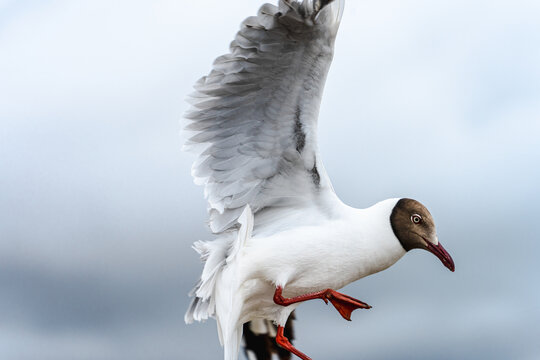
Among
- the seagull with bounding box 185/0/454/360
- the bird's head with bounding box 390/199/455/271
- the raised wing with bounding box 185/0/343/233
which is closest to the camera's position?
the raised wing with bounding box 185/0/343/233

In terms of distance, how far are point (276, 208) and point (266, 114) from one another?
39.2 inches

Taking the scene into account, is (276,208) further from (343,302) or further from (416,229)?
(416,229)

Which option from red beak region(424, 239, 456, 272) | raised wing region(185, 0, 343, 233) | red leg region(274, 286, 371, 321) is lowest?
red leg region(274, 286, 371, 321)

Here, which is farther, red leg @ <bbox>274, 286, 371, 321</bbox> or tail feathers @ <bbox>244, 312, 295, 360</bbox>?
tail feathers @ <bbox>244, 312, 295, 360</bbox>

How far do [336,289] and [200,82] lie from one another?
92.6 inches

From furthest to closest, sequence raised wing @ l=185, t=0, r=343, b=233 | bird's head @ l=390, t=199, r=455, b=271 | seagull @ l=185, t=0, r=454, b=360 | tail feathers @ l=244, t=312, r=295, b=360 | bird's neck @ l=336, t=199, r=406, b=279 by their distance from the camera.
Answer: tail feathers @ l=244, t=312, r=295, b=360 < bird's head @ l=390, t=199, r=455, b=271 < bird's neck @ l=336, t=199, r=406, b=279 < seagull @ l=185, t=0, r=454, b=360 < raised wing @ l=185, t=0, r=343, b=233

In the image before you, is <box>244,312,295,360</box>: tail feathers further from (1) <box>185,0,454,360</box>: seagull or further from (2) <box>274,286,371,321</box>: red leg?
(2) <box>274,286,371,321</box>: red leg

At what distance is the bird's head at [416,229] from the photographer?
7.11 metres

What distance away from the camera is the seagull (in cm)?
671

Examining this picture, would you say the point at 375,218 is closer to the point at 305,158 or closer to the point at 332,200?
the point at 332,200

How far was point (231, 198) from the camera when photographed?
281 inches

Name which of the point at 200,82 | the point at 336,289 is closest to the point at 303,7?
the point at 200,82

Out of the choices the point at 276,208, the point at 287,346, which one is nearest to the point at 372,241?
the point at 276,208

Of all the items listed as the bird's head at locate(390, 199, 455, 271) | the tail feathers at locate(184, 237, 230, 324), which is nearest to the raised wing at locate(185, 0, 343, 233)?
the tail feathers at locate(184, 237, 230, 324)
